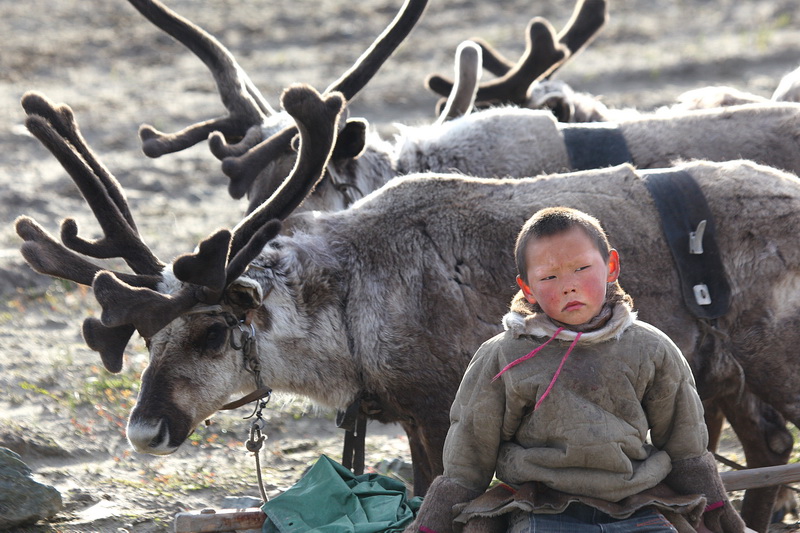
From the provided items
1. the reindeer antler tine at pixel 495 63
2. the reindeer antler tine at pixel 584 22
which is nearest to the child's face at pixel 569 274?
the reindeer antler tine at pixel 584 22

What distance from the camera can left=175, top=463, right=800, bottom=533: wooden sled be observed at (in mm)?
3143

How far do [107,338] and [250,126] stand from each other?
2427 mm

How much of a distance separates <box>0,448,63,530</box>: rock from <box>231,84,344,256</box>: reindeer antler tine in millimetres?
1240

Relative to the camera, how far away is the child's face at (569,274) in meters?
2.56

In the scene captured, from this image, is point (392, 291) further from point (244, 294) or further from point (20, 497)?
point (20, 497)

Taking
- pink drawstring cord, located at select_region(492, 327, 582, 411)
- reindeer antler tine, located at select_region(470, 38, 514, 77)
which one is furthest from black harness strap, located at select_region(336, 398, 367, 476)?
reindeer antler tine, located at select_region(470, 38, 514, 77)

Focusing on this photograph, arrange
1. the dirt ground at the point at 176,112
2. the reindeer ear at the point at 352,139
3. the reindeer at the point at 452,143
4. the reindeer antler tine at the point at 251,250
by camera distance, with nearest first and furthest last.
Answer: the reindeer antler tine at the point at 251,250, the reindeer at the point at 452,143, the dirt ground at the point at 176,112, the reindeer ear at the point at 352,139

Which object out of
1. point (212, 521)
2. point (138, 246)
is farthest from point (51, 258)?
point (212, 521)

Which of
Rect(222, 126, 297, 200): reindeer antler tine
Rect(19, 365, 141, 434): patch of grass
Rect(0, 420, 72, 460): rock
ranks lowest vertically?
Rect(0, 420, 72, 460): rock

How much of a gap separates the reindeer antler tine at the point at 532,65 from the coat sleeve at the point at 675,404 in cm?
373

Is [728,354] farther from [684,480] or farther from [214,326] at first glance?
[214,326]

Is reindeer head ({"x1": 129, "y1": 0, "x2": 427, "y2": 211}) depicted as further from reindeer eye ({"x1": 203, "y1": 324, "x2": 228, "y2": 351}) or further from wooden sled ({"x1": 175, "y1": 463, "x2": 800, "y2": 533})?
wooden sled ({"x1": 175, "y1": 463, "x2": 800, "y2": 533})

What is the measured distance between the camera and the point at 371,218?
377cm

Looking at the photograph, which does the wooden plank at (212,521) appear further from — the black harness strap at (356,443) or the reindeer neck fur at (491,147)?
the reindeer neck fur at (491,147)
